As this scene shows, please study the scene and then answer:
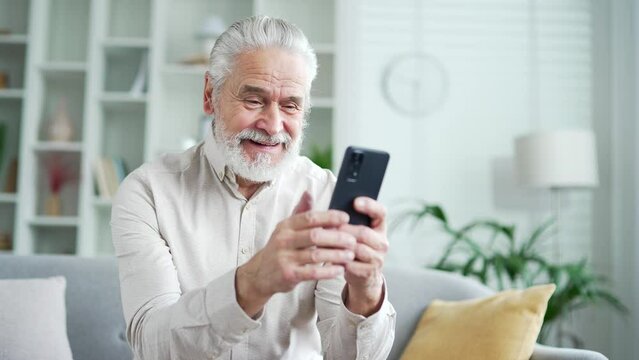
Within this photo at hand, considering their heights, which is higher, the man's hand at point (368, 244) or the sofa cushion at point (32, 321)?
the man's hand at point (368, 244)

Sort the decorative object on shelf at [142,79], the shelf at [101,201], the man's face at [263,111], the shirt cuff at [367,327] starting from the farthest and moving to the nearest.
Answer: the decorative object on shelf at [142,79], the shelf at [101,201], the man's face at [263,111], the shirt cuff at [367,327]

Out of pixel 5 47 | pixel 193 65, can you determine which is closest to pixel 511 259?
pixel 193 65

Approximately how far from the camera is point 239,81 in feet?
4.49

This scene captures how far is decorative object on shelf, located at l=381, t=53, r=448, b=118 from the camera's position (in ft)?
12.3

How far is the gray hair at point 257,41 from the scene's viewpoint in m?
1.35

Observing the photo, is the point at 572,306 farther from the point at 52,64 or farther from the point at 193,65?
the point at 52,64

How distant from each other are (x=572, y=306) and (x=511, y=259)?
1.79ft

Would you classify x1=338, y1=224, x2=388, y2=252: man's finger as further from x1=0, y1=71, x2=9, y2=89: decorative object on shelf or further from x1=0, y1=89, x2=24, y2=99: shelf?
x1=0, y1=71, x2=9, y2=89: decorative object on shelf

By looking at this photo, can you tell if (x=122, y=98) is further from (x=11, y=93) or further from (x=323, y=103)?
(x=323, y=103)

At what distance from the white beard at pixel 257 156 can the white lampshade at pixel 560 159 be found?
2.09m

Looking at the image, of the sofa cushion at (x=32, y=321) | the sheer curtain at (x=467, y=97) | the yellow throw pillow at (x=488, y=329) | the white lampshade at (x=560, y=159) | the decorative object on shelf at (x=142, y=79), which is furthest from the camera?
the sheer curtain at (x=467, y=97)

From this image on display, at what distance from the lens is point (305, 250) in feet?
3.10

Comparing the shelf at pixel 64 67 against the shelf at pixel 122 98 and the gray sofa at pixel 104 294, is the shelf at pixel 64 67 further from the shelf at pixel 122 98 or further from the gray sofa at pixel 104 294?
the gray sofa at pixel 104 294

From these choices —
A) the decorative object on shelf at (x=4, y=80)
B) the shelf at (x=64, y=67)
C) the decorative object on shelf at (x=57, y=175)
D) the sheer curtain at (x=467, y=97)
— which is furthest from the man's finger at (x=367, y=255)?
the decorative object on shelf at (x=4, y=80)
